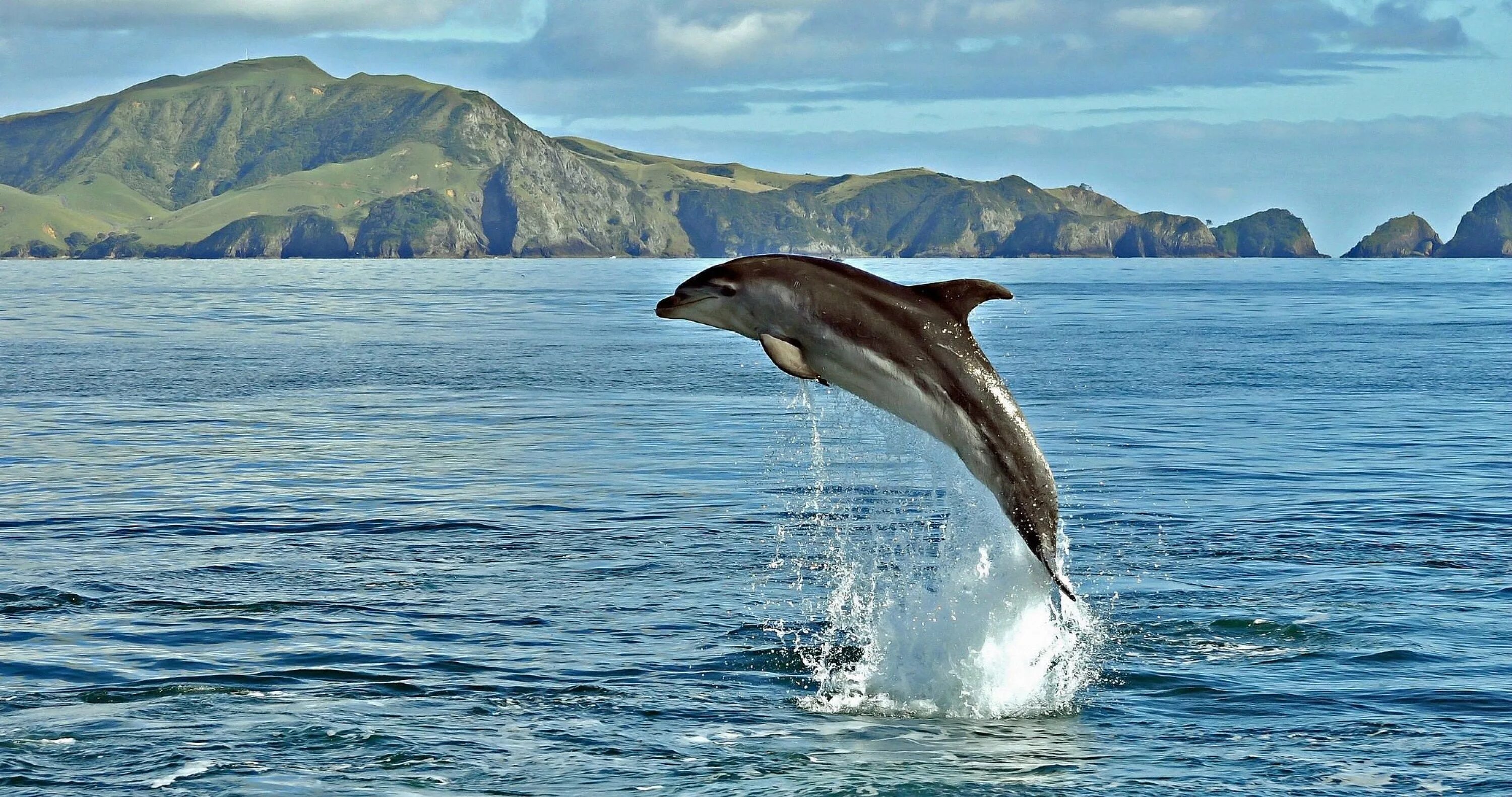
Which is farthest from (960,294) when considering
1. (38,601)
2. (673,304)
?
(38,601)

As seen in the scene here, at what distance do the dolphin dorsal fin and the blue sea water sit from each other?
2049 millimetres

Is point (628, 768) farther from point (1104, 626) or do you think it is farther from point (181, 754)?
point (1104, 626)

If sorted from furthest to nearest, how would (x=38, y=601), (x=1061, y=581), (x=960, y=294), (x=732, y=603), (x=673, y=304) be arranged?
(x=732, y=603)
(x=38, y=601)
(x=673, y=304)
(x=960, y=294)
(x=1061, y=581)

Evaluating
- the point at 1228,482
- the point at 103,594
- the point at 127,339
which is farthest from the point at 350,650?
the point at 127,339

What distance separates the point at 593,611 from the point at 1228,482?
547 inches

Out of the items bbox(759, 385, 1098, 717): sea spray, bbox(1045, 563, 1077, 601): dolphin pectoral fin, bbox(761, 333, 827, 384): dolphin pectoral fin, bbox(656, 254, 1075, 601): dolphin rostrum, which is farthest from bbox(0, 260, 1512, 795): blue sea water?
bbox(761, 333, 827, 384): dolphin pectoral fin

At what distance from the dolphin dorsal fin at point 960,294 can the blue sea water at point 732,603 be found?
6.72 ft

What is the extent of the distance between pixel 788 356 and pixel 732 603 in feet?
21.5

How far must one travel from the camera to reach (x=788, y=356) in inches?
485

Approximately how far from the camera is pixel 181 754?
41.0 ft

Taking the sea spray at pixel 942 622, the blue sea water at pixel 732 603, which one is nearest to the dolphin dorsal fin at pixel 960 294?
the sea spray at pixel 942 622

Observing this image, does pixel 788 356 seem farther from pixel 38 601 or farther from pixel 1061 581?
pixel 38 601

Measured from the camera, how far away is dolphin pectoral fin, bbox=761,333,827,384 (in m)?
12.2

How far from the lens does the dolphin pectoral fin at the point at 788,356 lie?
12250 millimetres
